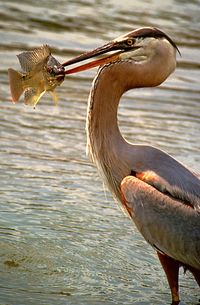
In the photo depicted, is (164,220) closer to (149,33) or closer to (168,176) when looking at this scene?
(168,176)

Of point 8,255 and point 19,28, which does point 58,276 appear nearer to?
point 8,255

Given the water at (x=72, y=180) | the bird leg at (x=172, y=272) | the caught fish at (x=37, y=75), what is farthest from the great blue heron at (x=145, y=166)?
the water at (x=72, y=180)

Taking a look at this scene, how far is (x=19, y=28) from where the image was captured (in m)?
15.7

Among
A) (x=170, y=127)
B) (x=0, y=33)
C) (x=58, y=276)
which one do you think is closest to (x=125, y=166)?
(x=58, y=276)

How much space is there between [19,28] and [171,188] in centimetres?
893

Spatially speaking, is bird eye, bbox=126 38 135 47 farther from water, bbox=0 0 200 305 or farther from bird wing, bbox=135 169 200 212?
water, bbox=0 0 200 305

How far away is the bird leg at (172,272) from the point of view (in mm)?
7391

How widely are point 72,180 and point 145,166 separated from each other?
2.54m

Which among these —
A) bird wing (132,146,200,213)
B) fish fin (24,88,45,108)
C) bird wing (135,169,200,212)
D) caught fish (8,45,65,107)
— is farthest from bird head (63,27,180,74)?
bird wing (135,169,200,212)

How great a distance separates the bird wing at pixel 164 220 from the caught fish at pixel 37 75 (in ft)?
3.00

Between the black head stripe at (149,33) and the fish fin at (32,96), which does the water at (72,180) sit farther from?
the black head stripe at (149,33)

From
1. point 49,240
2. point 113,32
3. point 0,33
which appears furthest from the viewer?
point 113,32

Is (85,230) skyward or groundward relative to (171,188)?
groundward

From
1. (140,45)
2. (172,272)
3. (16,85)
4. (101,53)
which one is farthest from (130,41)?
(172,272)
